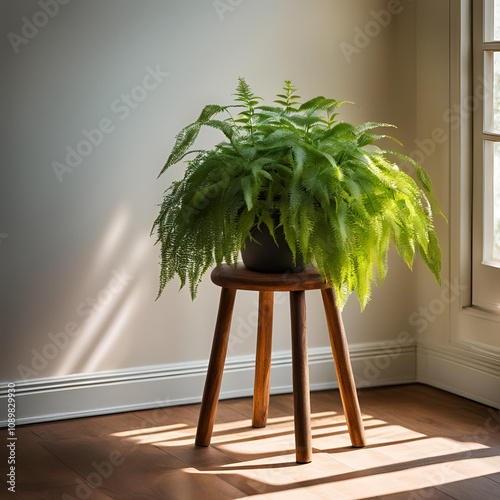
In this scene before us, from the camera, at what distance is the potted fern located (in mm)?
1850

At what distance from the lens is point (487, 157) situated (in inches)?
99.7

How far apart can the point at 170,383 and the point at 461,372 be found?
1.01 m

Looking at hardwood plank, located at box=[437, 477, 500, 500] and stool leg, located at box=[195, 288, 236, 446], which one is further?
stool leg, located at box=[195, 288, 236, 446]

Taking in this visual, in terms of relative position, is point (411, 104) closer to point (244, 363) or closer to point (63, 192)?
point (244, 363)

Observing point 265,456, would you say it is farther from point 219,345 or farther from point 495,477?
point 495,477

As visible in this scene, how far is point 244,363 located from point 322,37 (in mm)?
1177

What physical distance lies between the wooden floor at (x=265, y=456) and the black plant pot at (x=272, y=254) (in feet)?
1.72

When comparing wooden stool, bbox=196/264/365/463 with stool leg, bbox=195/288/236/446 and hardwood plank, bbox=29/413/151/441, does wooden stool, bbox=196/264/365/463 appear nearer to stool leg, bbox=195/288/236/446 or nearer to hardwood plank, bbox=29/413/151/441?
stool leg, bbox=195/288/236/446

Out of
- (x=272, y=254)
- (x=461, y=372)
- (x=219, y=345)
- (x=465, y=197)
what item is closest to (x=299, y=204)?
(x=272, y=254)

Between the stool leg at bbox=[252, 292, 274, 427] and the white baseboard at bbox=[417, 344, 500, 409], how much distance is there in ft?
2.48

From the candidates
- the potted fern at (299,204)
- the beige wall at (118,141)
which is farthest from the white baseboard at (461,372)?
the potted fern at (299,204)

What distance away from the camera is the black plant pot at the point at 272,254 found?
1984mm

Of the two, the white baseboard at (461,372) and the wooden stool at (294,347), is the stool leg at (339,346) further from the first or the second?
the white baseboard at (461,372)

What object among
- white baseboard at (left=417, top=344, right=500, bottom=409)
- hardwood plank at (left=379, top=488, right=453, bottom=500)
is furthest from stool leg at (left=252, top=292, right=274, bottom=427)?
white baseboard at (left=417, top=344, right=500, bottom=409)
